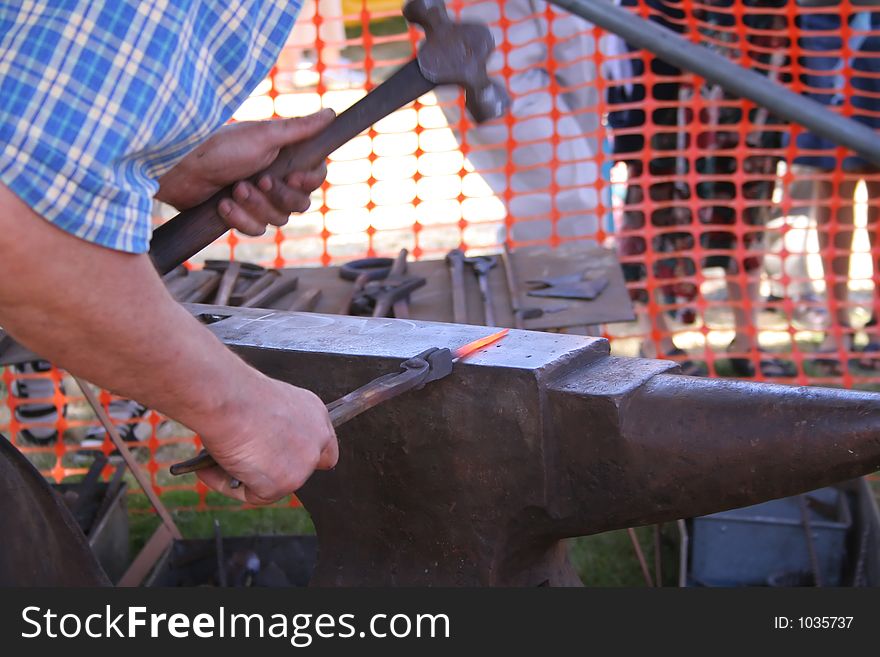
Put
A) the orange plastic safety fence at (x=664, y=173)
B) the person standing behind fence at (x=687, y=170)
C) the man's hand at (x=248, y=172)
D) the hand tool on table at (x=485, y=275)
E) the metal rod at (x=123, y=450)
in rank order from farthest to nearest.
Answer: the person standing behind fence at (x=687, y=170) → the orange plastic safety fence at (x=664, y=173) → the hand tool on table at (x=485, y=275) → the metal rod at (x=123, y=450) → the man's hand at (x=248, y=172)

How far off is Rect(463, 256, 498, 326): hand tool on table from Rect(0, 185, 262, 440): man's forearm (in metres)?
1.62

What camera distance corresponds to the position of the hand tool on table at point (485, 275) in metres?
2.97

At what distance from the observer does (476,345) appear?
1834mm

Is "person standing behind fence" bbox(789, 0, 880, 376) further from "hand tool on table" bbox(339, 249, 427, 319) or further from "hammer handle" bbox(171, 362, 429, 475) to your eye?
"hammer handle" bbox(171, 362, 429, 475)

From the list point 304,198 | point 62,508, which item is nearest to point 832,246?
point 304,198

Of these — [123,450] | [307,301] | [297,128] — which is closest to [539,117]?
[307,301]

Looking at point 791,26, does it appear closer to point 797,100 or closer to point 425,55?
point 797,100

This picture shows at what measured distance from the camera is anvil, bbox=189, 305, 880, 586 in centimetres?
161

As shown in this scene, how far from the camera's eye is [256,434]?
56.0 inches

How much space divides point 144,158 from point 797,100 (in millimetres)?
2516

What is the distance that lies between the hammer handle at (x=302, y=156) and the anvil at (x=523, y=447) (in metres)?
0.20

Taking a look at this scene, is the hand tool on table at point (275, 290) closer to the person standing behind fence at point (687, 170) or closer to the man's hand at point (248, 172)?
the man's hand at point (248, 172)

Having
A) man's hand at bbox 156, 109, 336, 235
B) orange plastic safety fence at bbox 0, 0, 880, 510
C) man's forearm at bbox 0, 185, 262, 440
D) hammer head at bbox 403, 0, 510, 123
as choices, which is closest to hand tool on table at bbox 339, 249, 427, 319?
orange plastic safety fence at bbox 0, 0, 880, 510

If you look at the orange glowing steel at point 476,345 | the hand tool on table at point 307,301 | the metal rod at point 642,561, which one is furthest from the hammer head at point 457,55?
the metal rod at point 642,561
